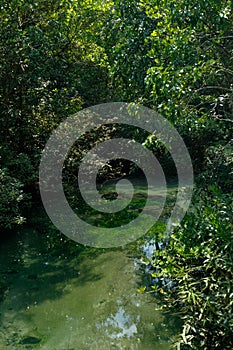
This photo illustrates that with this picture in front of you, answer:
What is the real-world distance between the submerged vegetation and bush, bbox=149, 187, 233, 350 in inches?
0.4

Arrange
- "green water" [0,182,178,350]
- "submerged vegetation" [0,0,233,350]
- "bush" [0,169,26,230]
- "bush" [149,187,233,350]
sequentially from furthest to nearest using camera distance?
"bush" [0,169,26,230] → "green water" [0,182,178,350] → "submerged vegetation" [0,0,233,350] → "bush" [149,187,233,350]

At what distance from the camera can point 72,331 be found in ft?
13.4

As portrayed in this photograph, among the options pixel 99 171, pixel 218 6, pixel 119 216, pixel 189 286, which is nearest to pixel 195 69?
pixel 218 6

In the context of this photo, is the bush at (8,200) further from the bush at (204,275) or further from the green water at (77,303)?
the bush at (204,275)

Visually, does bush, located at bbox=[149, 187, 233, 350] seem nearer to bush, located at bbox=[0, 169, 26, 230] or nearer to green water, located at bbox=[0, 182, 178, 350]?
green water, located at bbox=[0, 182, 178, 350]

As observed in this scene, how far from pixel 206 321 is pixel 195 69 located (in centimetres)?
240

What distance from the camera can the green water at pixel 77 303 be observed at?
3.94 meters

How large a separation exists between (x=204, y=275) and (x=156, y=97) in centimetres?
189

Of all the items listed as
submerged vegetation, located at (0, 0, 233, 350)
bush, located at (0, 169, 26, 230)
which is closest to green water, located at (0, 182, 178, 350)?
submerged vegetation, located at (0, 0, 233, 350)

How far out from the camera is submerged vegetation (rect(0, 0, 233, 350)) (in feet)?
12.5

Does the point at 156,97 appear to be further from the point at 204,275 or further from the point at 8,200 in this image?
the point at 8,200

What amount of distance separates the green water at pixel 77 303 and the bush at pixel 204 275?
1.27ft

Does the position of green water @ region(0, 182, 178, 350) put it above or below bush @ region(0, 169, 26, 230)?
below

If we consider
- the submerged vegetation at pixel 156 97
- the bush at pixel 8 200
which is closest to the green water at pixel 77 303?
the submerged vegetation at pixel 156 97
